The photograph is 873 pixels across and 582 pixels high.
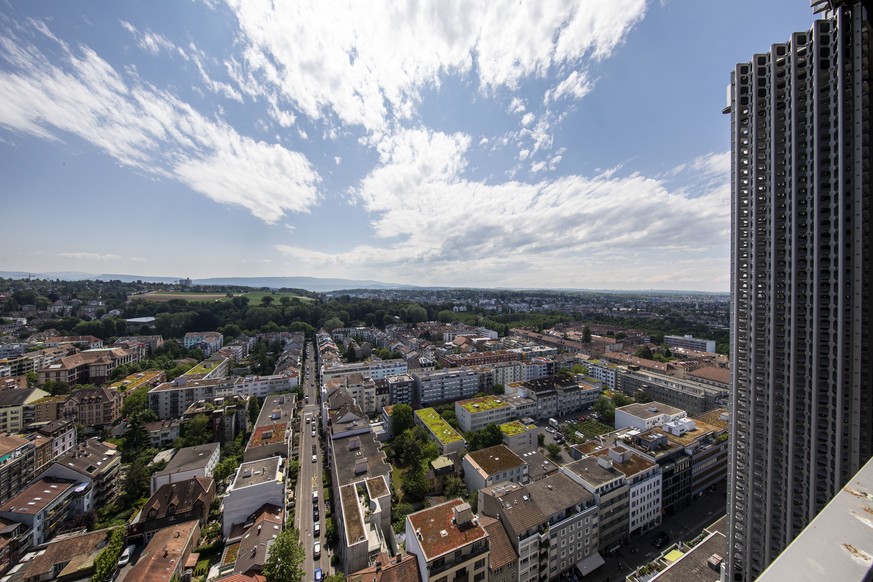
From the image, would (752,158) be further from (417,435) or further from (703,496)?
(417,435)

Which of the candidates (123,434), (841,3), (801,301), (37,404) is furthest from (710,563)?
(37,404)

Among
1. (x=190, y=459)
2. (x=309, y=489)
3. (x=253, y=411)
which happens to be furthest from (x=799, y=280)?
(x=253, y=411)

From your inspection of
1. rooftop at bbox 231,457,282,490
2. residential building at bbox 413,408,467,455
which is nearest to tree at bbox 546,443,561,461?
residential building at bbox 413,408,467,455

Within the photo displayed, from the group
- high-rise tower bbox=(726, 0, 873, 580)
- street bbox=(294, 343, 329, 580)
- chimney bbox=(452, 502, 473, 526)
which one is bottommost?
street bbox=(294, 343, 329, 580)

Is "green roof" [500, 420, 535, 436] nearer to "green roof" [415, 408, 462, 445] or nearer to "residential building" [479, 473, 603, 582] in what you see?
"green roof" [415, 408, 462, 445]

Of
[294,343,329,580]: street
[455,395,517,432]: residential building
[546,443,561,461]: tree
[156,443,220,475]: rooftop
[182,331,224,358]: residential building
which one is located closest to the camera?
[294,343,329,580]: street

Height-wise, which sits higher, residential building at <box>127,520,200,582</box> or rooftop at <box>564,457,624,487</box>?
rooftop at <box>564,457,624,487</box>

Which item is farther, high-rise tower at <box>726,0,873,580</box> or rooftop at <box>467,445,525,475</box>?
rooftop at <box>467,445,525,475</box>
